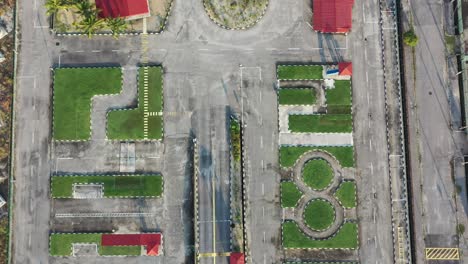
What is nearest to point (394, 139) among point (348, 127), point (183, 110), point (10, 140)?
point (348, 127)

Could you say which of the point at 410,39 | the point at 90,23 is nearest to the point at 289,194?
the point at 410,39

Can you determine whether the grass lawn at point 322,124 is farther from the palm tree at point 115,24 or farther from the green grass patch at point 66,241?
the green grass patch at point 66,241

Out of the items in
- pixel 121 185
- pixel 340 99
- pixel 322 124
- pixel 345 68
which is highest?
pixel 345 68

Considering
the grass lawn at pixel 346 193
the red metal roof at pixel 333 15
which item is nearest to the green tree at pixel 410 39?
the red metal roof at pixel 333 15

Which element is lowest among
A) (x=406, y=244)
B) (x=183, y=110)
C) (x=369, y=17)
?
(x=406, y=244)

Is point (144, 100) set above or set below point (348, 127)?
above

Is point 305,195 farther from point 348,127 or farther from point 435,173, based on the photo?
point 435,173

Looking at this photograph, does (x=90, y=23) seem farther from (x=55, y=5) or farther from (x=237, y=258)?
(x=237, y=258)
